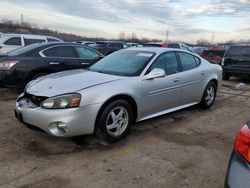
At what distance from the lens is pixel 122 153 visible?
4344mm

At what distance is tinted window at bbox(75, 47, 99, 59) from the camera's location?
8.64 m

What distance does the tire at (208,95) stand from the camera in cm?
690

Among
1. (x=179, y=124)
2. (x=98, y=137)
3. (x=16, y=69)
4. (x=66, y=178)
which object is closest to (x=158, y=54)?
(x=179, y=124)

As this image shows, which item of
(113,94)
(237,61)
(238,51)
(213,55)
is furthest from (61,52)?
(213,55)

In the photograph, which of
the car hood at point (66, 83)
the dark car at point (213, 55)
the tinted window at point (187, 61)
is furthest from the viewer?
the dark car at point (213, 55)

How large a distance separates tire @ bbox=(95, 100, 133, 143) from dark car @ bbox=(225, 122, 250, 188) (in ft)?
7.85

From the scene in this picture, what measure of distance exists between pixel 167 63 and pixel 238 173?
12.4 ft

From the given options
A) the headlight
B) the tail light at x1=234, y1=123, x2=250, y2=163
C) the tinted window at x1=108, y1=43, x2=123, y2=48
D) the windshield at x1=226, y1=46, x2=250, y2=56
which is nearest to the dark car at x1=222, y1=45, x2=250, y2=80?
the windshield at x1=226, y1=46, x2=250, y2=56

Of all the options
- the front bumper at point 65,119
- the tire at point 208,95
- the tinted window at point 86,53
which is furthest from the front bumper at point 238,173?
the tinted window at point 86,53

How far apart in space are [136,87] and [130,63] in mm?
726

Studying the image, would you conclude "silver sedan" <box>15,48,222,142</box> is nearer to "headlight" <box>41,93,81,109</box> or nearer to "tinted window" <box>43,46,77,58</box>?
"headlight" <box>41,93,81,109</box>

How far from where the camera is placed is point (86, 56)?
8727mm

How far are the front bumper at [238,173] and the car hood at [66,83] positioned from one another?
261 cm

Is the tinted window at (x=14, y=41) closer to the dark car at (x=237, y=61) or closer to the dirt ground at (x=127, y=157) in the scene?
the dirt ground at (x=127, y=157)
